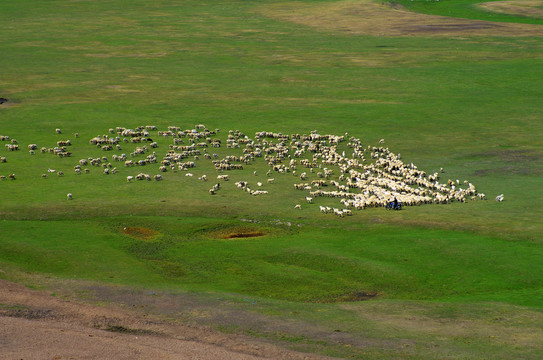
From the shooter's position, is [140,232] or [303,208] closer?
[140,232]

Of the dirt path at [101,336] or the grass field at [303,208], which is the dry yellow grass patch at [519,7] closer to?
the grass field at [303,208]

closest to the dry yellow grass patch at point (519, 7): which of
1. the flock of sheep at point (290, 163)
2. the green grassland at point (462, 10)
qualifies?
the green grassland at point (462, 10)

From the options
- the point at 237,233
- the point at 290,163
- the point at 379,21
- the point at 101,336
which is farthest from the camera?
the point at 379,21

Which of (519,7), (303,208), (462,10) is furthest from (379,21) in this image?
(303,208)

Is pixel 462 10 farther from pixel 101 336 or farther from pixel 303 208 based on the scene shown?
pixel 101 336

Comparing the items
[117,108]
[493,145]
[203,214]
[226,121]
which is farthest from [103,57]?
[203,214]

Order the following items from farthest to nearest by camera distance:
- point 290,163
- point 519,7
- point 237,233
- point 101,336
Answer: point 519,7 < point 290,163 < point 237,233 < point 101,336
